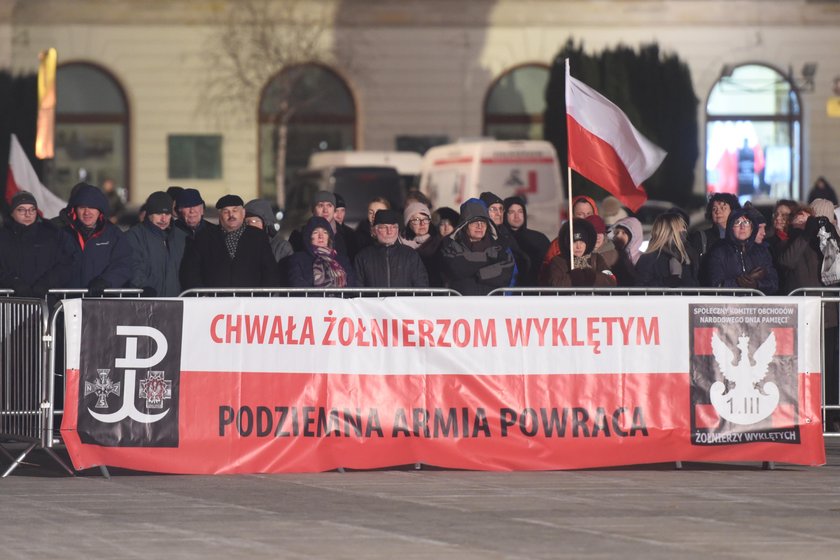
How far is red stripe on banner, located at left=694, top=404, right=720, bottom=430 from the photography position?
39.5 feet

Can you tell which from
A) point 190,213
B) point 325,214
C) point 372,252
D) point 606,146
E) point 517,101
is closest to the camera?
point 372,252

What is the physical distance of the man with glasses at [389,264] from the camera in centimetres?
1307

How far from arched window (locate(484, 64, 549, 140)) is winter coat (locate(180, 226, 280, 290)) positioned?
97.9 ft

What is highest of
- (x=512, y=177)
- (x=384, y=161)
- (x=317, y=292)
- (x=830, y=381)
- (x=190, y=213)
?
(x=384, y=161)

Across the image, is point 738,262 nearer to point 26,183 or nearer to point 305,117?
point 26,183

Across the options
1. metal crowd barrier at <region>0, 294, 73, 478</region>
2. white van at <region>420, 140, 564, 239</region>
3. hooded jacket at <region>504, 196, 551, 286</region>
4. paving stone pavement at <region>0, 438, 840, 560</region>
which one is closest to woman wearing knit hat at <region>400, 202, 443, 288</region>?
hooded jacket at <region>504, 196, 551, 286</region>

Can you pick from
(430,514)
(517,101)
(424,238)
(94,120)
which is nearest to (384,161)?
(517,101)

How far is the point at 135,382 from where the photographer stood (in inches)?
461

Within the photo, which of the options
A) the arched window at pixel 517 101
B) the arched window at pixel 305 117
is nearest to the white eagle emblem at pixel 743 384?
the arched window at pixel 305 117

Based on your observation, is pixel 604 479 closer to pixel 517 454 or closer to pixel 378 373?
pixel 517 454

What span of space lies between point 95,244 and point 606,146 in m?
3.83

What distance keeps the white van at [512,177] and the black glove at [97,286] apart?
16.4m

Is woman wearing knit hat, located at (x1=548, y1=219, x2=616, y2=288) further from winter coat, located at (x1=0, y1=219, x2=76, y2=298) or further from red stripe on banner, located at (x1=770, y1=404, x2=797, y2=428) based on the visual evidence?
winter coat, located at (x1=0, y1=219, x2=76, y2=298)

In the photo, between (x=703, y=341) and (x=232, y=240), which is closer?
(x=703, y=341)
